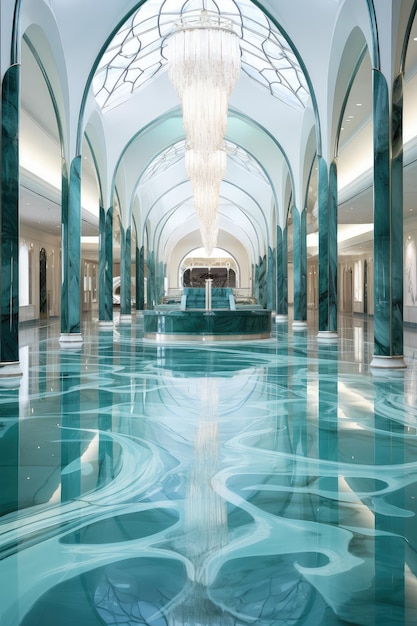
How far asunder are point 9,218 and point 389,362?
670 centimetres

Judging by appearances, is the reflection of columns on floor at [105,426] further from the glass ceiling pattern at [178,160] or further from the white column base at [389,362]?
the glass ceiling pattern at [178,160]

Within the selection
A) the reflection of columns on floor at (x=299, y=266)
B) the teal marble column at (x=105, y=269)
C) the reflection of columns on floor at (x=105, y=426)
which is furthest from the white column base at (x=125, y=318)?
the reflection of columns on floor at (x=105, y=426)

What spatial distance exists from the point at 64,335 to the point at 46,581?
1456cm

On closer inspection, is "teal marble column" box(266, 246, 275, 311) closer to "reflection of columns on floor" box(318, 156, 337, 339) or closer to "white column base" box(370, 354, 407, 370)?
"reflection of columns on floor" box(318, 156, 337, 339)

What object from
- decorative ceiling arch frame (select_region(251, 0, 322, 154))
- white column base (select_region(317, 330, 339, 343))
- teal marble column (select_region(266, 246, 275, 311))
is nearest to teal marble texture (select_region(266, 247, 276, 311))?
teal marble column (select_region(266, 246, 275, 311))

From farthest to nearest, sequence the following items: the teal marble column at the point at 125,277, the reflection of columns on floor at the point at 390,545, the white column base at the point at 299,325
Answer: the teal marble column at the point at 125,277, the white column base at the point at 299,325, the reflection of columns on floor at the point at 390,545

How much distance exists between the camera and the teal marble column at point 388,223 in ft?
36.0

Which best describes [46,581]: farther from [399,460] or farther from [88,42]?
[88,42]

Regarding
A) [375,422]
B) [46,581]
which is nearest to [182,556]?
[46,581]

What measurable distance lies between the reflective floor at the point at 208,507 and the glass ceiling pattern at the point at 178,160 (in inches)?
1158

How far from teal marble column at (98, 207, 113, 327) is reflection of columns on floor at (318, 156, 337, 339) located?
10052mm

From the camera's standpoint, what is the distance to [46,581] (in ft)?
9.78

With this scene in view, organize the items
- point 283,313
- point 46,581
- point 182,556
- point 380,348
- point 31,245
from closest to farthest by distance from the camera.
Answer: point 46,581 < point 182,556 < point 380,348 < point 283,313 < point 31,245

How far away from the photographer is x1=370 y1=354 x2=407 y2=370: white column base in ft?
36.2
